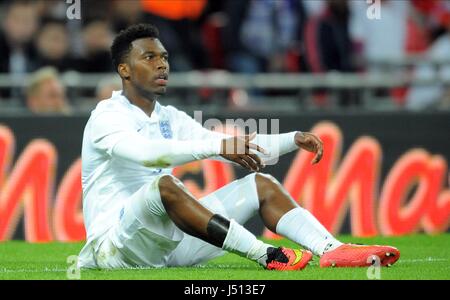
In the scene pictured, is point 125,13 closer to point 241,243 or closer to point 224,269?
point 224,269

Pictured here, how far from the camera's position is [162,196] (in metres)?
8.05

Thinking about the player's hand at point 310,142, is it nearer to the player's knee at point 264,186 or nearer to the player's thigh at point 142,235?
the player's knee at point 264,186

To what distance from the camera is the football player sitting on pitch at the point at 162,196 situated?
8.08 m

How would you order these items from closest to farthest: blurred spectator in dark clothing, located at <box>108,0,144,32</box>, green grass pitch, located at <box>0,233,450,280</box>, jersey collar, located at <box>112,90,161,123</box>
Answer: green grass pitch, located at <box>0,233,450,280</box>, jersey collar, located at <box>112,90,161,123</box>, blurred spectator in dark clothing, located at <box>108,0,144,32</box>

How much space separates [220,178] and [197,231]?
20.0 ft

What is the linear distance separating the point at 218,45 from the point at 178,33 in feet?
1.88

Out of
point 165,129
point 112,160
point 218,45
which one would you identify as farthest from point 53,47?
point 112,160

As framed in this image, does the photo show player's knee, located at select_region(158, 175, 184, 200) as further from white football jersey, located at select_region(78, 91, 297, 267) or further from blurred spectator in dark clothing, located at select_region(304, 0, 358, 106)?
blurred spectator in dark clothing, located at select_region(304, 0, 358, 106)

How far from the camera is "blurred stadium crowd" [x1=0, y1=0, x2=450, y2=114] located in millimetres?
15008

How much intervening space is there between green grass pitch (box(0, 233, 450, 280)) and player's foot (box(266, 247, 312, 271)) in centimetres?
7

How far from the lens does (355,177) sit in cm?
1439

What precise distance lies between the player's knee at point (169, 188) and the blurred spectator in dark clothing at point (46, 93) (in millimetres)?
6392

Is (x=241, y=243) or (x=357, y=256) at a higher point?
(x=241, y=243)

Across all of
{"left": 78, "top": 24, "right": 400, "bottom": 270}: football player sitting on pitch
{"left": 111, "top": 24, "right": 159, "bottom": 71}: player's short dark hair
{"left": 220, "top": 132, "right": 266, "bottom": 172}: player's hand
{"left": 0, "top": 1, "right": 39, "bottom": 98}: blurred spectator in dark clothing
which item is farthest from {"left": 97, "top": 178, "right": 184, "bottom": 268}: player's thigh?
{"left": 0, "top": 1, "right": 39, "bottom": 98}: blurred spectator in dark clothing
